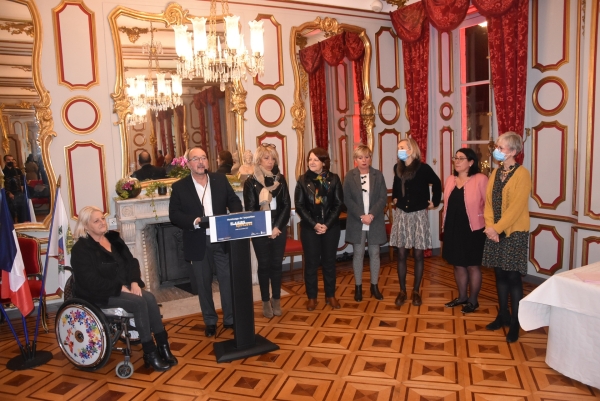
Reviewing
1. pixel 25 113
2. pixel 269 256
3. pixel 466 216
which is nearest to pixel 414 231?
pixel 466 216

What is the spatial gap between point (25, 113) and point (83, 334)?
2.26 metres

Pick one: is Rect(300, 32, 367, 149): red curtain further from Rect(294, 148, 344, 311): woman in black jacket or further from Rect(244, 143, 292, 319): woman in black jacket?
Rect(244, 143, 292, 319): woman in black jacket

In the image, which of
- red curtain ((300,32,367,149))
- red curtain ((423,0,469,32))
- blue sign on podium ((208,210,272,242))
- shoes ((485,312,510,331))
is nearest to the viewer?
blue sign on podium ((208,210,272,242))

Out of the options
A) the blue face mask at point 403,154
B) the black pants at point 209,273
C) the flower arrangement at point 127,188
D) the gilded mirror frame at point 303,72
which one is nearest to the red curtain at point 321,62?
the gilded mirror frame at point 303,72

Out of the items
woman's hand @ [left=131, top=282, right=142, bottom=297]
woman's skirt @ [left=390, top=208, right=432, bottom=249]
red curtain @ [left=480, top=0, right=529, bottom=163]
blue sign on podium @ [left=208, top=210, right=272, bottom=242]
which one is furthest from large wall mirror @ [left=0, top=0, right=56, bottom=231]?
red curtain @ [left=480, top=0, right=529, bottom=163]

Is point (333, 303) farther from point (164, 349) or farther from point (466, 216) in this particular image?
point (164, 349)

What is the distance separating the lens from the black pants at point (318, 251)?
164 inches

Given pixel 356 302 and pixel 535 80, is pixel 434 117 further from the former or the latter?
pixel 356 302

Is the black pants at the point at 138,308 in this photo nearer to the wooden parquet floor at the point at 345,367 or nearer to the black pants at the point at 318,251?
the wooden parquet floor at the point at 345,367

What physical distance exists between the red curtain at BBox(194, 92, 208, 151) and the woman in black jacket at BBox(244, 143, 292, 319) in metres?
1.30

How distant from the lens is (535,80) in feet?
15.3

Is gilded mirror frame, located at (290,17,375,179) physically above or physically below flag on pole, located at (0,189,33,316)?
above

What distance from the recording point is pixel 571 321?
2.89 meters

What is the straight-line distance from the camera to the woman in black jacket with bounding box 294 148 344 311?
4.10m
